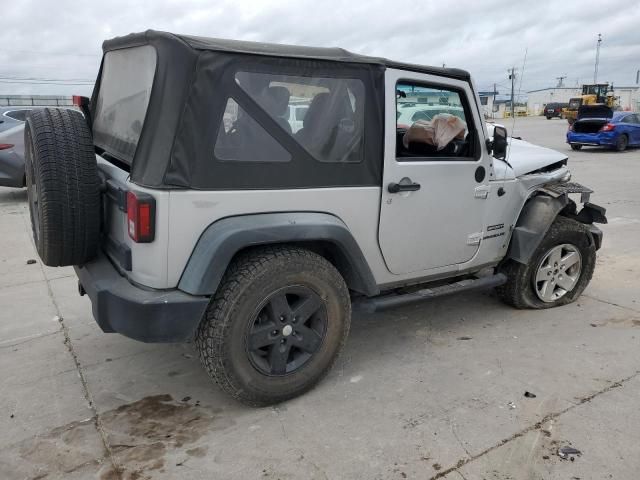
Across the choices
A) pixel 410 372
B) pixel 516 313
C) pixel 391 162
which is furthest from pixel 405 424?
pixel 516 313

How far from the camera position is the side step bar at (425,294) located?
3.44 m

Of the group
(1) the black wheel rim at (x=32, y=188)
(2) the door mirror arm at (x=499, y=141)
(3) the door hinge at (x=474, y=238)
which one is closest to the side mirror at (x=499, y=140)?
(2) the door mirror arm at (x=499, y=141)

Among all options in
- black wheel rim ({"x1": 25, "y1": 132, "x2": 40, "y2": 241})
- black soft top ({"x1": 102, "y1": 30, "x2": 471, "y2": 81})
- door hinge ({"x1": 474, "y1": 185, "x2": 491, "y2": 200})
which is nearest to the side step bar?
door hinge ({"x1": 474, "y1": 185, "x2": 491, "y2": 200})

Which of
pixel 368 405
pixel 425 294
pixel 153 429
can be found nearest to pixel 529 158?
pixel 425 294

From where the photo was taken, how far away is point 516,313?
4.45 metres

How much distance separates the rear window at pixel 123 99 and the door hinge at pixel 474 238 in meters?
2.32

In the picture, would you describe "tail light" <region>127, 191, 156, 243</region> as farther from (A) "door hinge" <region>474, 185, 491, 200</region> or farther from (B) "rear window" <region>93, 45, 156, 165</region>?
(A) "door hinge" <region>474, 185, 491, 200</region>

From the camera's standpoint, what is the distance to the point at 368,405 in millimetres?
3098

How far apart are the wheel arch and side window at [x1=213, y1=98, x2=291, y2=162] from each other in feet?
1.01

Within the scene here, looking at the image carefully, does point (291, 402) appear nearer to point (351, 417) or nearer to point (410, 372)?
point (351, 417)

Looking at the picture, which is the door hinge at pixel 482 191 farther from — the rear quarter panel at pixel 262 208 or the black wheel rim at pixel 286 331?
the black wheel rim at pixel 286 331

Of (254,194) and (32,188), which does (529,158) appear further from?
(32,188)

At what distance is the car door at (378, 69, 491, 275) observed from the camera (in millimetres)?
3285

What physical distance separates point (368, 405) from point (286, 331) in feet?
2.14
